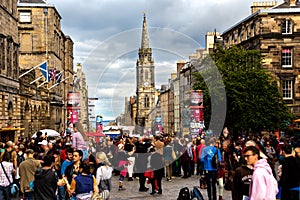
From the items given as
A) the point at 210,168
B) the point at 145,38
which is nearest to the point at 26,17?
the point at 145,38

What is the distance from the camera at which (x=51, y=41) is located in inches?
Result: 2857

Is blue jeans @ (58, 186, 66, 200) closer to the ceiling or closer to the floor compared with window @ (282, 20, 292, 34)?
closer to the floor

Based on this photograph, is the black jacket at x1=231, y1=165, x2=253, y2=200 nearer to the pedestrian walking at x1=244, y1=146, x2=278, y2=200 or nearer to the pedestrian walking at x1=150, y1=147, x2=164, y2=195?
the pedestrian walking at x1=244, y1=146, x2=278, y2=200

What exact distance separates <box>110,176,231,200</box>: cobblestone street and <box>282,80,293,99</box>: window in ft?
111

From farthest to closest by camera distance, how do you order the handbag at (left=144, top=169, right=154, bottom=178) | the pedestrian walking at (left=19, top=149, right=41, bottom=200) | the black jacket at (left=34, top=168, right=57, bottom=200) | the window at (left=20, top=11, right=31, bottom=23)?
1. the window at (left=20, top=11, right=31, bottom=23)
2. the handbag at (left=144, top=169, right=154, bottom=178)
3. the pedestrian walking at (left=19, top=149, right=41, bottom=200)
4. the black jacket at (left=34, top=168, right=57, bottom=200)

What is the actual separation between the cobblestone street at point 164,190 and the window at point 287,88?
33773 millimetres

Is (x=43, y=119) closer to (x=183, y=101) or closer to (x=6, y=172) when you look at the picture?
(x=183, y=101)

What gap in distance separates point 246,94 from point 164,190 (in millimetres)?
25662

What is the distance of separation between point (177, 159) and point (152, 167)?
6.38 meters

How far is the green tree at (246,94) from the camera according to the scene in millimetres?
43844

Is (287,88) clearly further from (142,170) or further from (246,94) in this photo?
(142,170)

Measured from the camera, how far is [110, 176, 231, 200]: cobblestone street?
17.6 meters

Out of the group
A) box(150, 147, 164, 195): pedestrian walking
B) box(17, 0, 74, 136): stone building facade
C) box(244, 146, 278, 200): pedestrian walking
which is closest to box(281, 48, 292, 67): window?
box(17, 0, 74, 136): stone building facade

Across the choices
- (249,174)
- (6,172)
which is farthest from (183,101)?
(249,174)
